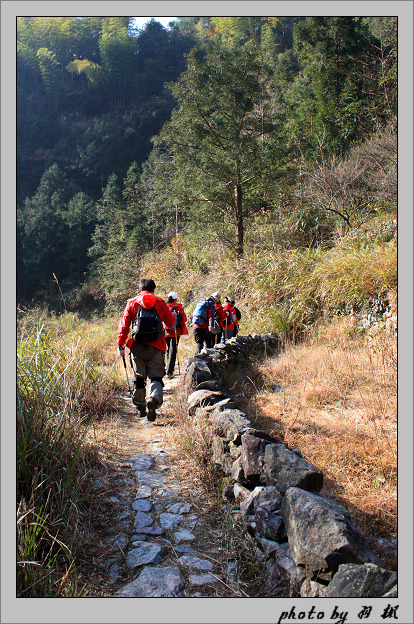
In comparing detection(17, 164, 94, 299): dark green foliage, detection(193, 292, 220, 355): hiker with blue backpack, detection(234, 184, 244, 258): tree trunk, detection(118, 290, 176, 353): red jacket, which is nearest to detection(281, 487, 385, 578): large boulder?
Answer: detection(118, 290, 176, 353): red jacket

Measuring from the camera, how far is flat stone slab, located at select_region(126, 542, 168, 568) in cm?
230

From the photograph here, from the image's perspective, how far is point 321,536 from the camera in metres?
1.97

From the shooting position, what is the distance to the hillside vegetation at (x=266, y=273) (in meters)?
2.69

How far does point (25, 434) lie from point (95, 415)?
2.10m

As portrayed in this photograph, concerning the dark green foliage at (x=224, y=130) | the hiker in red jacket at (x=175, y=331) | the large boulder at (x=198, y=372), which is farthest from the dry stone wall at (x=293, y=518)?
the dark green foliage at (x=224, y=130)

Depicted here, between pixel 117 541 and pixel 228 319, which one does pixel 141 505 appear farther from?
pixel 228 319

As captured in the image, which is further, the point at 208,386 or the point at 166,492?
the point at 208,386

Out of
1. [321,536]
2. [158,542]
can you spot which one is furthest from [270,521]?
[158,542]

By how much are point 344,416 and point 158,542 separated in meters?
2.44

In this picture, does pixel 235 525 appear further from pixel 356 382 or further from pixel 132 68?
pixel 132 68

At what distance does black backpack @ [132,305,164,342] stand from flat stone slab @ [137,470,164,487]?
1.45 m

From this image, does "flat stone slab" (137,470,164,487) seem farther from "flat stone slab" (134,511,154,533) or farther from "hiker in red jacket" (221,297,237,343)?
"hiker in red jacket" (221,297,237,343)

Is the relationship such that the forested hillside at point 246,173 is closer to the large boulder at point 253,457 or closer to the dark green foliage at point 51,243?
the dark green foliage at point 51,243

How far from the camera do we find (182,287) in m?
16.3
